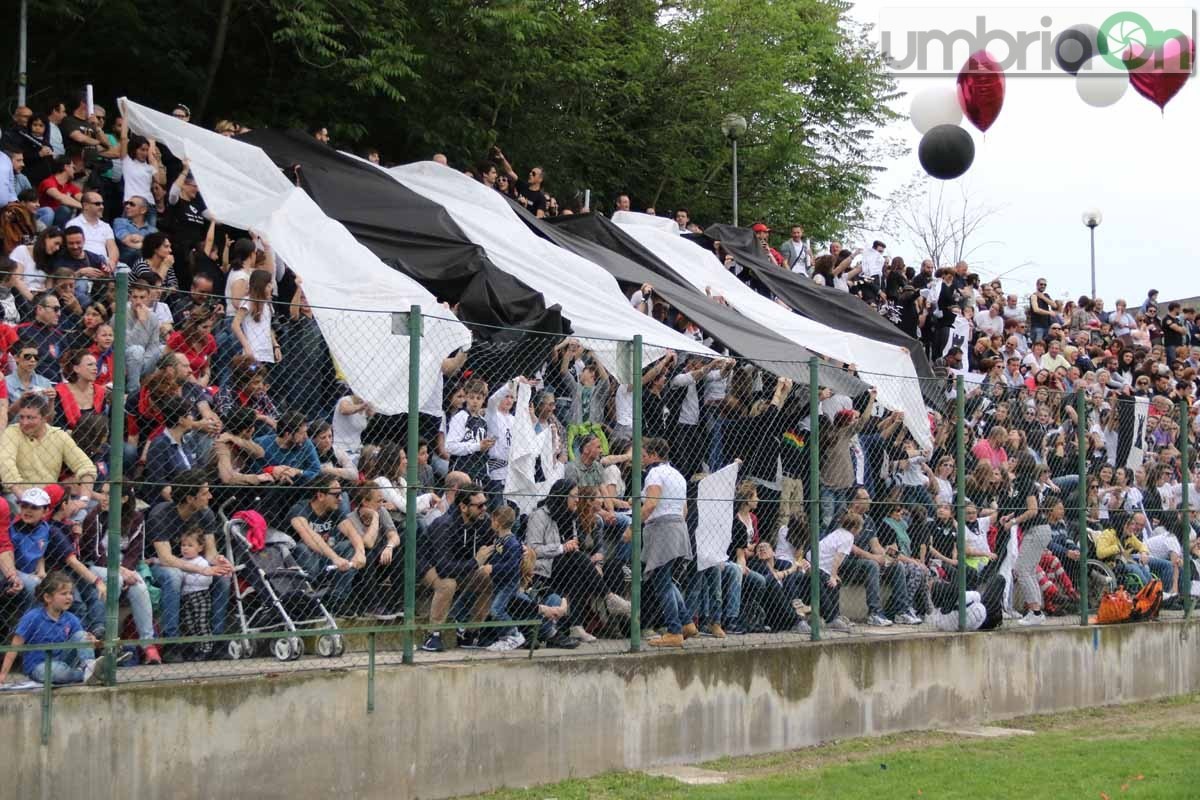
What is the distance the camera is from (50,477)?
26.7ft

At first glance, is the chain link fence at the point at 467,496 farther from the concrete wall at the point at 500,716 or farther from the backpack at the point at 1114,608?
the backpack at the point at 1114,608

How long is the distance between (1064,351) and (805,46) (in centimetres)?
1671

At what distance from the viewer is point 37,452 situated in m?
8.12

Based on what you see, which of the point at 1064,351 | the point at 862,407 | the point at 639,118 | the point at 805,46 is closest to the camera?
the point at 862,407

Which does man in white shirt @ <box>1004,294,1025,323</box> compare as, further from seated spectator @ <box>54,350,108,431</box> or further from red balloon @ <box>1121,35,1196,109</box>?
seated spectator @ <box>54,350,108,431</box>

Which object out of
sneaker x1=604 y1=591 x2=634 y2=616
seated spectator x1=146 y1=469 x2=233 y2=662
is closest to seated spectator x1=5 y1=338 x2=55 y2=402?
seated spectator x1=146 y1=469 x2=233 y2=662

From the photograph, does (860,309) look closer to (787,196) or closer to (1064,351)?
(1064,351)

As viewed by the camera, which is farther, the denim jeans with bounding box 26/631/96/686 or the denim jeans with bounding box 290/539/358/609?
the denim jeans with bounding box 290/539/358/609

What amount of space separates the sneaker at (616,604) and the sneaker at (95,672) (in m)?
3.77

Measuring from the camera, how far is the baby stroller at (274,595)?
8.85 m

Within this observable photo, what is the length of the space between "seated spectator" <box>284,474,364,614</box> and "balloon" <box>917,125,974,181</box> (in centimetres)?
1235

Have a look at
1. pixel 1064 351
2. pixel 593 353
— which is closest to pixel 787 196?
pixel 1064 351

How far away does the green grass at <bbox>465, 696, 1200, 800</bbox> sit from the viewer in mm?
9516

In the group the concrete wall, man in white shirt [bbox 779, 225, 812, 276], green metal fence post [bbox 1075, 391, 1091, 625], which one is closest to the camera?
the concrete wall
